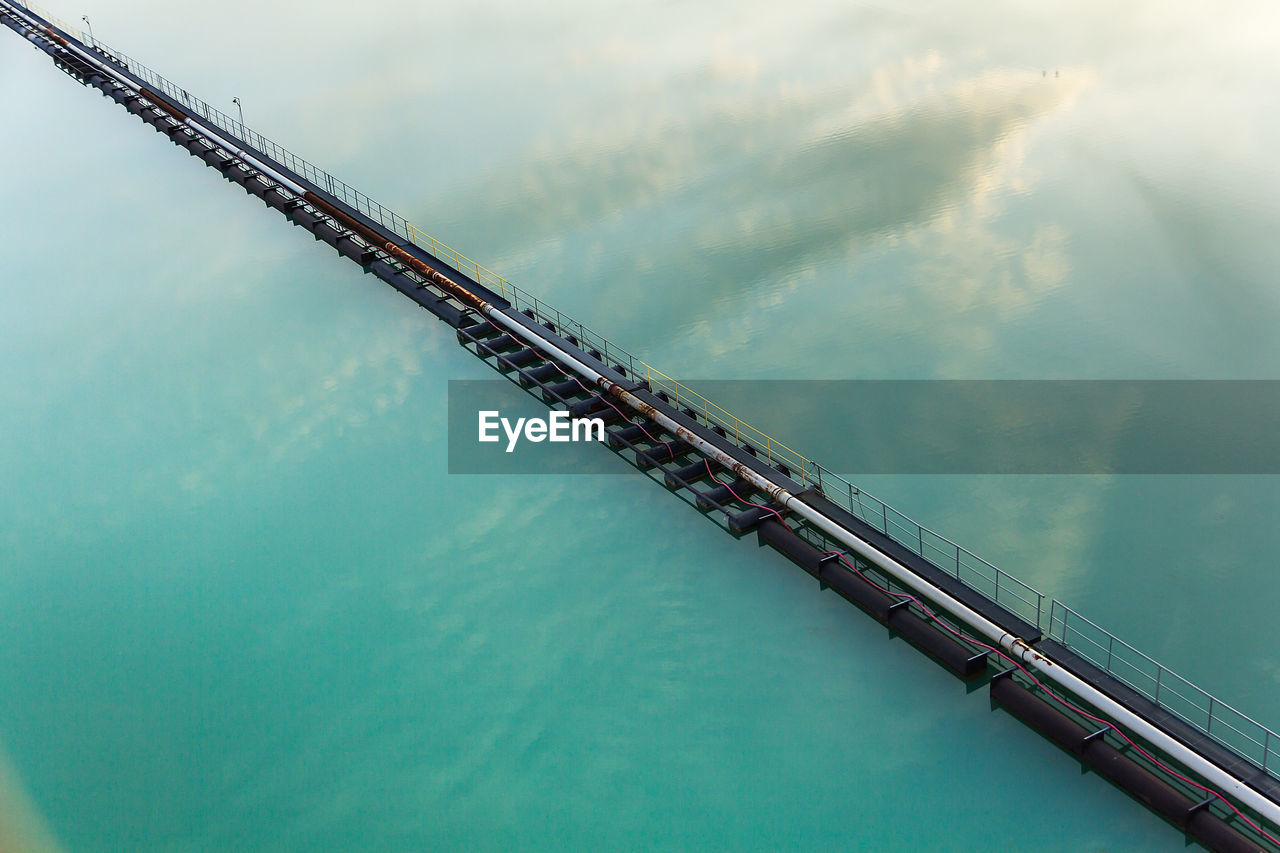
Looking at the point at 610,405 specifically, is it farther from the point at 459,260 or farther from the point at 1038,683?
the point at 1038,683

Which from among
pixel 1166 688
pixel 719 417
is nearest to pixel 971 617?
pixel 1166 688

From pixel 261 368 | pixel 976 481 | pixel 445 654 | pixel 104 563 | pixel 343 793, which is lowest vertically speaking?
pixel 343 793

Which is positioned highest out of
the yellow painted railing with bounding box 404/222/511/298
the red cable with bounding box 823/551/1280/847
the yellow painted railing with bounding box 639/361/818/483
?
the yellow painted railing with bounding box 404/222/511/298

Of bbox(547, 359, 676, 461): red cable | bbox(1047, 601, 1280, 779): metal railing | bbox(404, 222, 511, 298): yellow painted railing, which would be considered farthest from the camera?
bbox(404, 222, 511, 298): yellow painted railing

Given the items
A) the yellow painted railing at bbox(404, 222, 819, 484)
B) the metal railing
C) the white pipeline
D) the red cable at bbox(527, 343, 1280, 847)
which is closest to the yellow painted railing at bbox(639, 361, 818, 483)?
the yellow painted railing at bbox(404, 222, 819, 484)

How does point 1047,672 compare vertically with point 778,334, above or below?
below

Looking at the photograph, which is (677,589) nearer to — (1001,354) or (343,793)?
(343,793)

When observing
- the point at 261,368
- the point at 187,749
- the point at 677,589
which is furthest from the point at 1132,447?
the point at 261,368

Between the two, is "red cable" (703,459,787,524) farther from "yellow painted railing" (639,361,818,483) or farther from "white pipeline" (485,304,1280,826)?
"yellow painted railing" (639,361,818,483)

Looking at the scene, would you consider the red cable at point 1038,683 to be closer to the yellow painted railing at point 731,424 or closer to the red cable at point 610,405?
the red cable at point 610,405

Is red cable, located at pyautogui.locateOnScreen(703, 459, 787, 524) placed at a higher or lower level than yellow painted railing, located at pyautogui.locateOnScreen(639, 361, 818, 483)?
lower

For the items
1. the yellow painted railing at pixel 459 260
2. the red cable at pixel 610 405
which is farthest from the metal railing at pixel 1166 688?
the yellow painted railing at pixel 459 260
